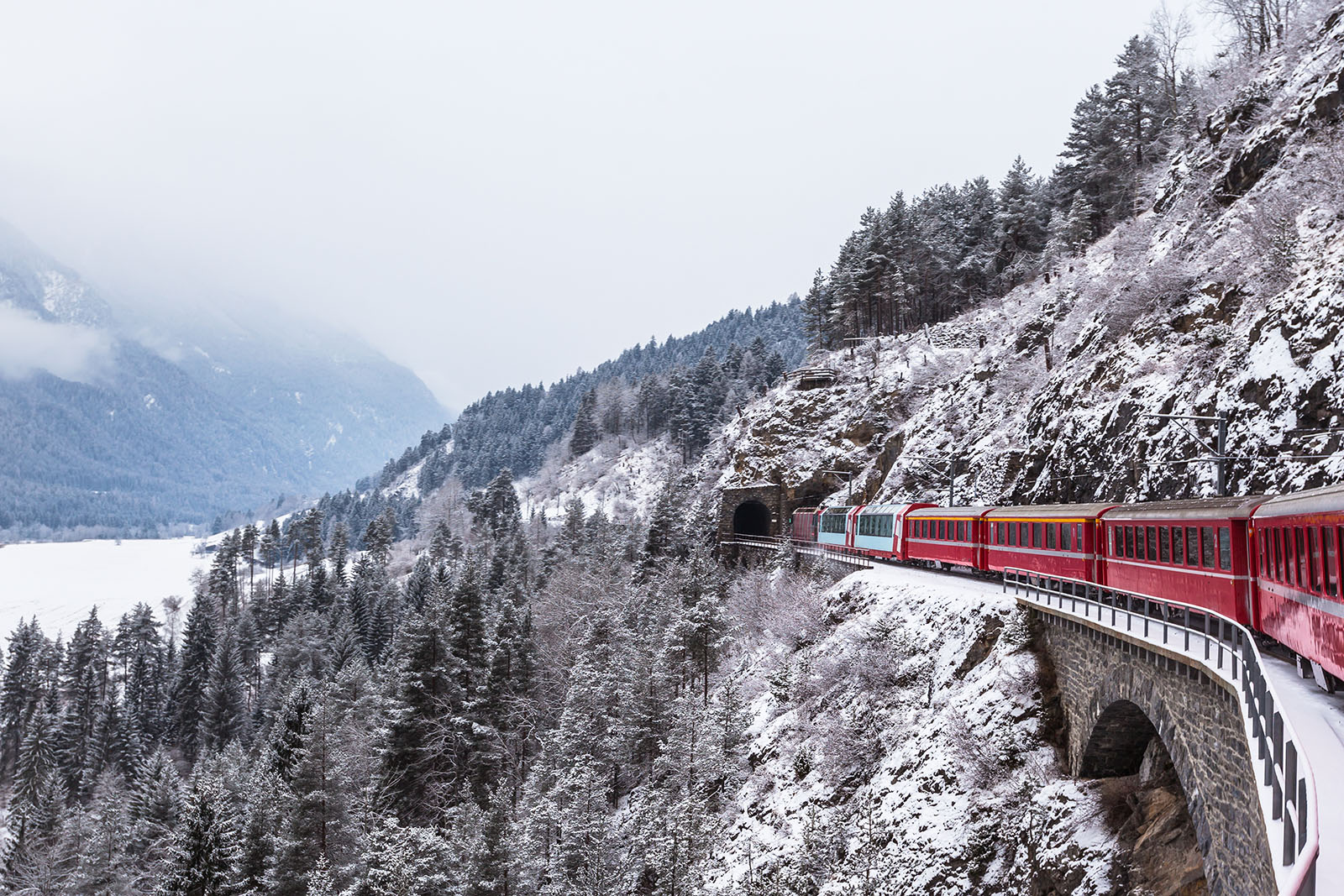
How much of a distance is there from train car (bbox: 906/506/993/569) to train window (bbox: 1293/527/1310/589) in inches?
732

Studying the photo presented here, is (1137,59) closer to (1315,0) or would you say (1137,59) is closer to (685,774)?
(1315,0)

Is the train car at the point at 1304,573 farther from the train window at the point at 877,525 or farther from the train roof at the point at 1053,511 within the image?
the train window at the point at 877,525

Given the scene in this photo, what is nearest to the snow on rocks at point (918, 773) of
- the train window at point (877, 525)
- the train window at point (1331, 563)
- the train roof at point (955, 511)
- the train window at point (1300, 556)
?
the train roof at point (955, 511)

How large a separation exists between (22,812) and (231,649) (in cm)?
2876

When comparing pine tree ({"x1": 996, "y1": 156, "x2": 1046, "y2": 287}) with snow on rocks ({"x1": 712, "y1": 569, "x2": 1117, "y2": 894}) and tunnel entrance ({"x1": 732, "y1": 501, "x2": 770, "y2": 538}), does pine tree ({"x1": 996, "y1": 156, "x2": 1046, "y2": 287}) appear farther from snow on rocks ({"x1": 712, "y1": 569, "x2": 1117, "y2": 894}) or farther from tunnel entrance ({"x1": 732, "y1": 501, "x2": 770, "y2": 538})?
snow on rocks ({"x1": 712, "y1": 569, "x2": 1117, "y2": 894})

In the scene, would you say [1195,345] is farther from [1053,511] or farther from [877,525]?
[877,525]

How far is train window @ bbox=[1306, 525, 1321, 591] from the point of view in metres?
11.7

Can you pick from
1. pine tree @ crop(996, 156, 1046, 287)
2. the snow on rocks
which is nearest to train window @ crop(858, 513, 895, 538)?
the snow on rocks

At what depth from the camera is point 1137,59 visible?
69.8 m

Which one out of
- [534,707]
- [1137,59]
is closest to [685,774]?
[534,707]

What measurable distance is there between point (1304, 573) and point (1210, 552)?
434 centimetres

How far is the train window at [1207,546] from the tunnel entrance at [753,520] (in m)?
62.4

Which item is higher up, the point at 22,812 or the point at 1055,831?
the point at 1055,831

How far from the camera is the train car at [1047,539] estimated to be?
22875mm
